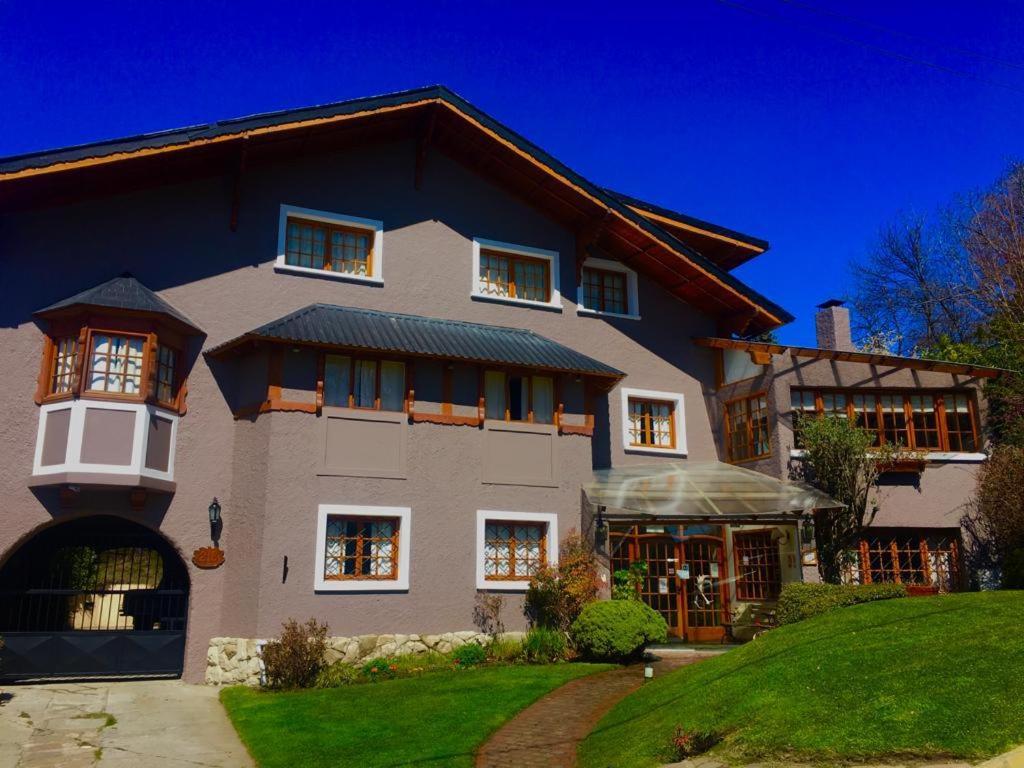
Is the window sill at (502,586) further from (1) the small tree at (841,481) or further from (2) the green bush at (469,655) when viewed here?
(1) the small tree at (841,481)

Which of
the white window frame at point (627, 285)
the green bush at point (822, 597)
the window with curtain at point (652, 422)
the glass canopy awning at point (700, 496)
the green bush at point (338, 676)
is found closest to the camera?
the green bush at point (338, 676)

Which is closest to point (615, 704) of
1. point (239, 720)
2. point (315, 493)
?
point (239, 720)

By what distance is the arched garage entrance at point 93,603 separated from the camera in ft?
50.8

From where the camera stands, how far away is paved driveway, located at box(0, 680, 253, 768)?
10.3 meters

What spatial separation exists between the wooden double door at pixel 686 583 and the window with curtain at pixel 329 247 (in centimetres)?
839

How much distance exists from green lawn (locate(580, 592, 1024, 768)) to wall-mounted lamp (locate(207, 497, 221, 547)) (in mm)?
8155

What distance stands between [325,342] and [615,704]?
7847 mm

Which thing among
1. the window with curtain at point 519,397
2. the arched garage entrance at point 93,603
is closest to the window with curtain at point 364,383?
the window with curtain at point 519,397

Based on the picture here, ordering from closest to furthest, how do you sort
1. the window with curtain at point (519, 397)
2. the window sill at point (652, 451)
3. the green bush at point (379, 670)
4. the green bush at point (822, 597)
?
1. the green bush at point (379, 670)
2. the green bush at point (822, 597)
3. the window with curtain at point (519, 397)
4. the window sill at point (652, 451)

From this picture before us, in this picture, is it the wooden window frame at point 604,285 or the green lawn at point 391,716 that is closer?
the green lawn at point 391,716

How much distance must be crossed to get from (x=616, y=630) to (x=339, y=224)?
32.4ft

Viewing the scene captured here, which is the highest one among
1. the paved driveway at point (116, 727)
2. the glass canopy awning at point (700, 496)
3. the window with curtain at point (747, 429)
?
the window with curtain at point (747, 429)

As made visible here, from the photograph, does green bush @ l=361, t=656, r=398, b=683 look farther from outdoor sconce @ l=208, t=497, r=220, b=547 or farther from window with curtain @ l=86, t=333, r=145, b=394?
window with curtain @ l=86, t=333, r=145, b=394

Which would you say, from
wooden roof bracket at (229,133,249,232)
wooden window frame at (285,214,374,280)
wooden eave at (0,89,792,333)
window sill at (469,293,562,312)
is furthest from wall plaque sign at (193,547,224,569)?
window sill at (469,293,562,312)
